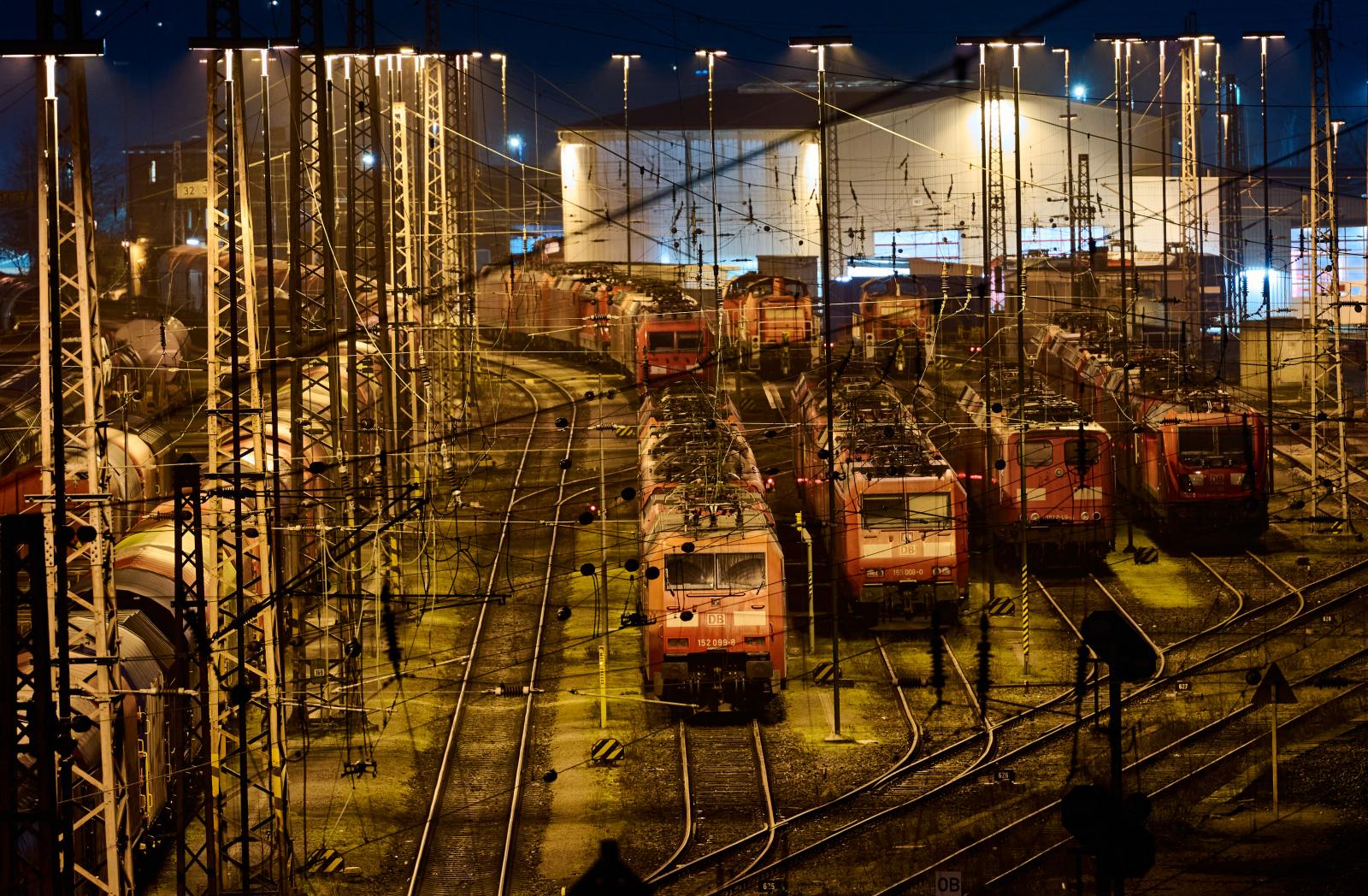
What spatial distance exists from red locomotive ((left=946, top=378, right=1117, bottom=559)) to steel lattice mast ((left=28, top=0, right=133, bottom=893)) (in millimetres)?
16103

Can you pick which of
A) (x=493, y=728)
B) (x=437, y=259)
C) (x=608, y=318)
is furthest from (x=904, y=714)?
(x=608, y=318)

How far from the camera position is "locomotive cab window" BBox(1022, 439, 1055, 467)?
28797 mm

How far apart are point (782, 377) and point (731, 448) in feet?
51.0

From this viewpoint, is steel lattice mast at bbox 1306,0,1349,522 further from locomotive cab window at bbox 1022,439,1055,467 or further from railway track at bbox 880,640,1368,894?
railway track at bbox 880,640,1368,894

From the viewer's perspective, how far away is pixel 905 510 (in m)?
25.6

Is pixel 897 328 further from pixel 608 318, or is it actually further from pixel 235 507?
pixel 235 507

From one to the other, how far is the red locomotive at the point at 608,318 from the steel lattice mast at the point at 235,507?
13921 millimetres

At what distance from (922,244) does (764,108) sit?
26.2 ft

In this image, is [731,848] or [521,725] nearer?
[731,848]

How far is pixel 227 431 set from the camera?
1770 cm

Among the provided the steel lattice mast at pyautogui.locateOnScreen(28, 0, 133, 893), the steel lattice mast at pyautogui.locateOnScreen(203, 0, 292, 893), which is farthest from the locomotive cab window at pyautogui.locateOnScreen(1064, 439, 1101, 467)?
the steel lattice mast at pyautogui.locateOnScreen(28, 0, 133, 893)

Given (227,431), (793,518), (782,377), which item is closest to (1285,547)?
(793,518)

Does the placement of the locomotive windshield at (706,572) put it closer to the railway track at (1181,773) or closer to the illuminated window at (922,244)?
the railway track at (1181,773)

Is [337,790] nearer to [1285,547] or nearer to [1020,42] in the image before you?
[1020,42]
